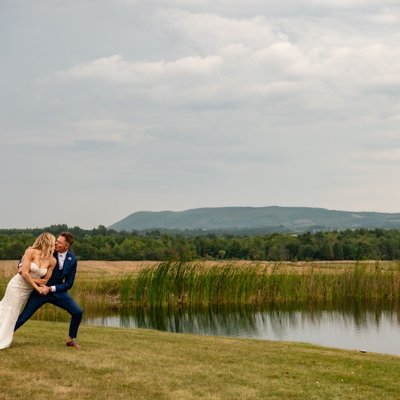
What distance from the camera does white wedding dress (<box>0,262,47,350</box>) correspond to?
29.8 feet

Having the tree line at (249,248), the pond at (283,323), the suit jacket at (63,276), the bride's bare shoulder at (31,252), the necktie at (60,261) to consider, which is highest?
the bride's bare shoulder at (31,252)

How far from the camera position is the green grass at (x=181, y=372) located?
290 inches

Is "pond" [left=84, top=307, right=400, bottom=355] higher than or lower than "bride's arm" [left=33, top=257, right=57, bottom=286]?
lower

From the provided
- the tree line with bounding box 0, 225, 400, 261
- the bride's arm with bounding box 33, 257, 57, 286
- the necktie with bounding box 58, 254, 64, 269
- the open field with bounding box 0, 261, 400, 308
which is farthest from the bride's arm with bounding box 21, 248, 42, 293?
the tree line with bounding box 0, 225, 400, 261

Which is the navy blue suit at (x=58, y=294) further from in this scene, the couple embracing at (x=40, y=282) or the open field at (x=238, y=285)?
the open field at (x=238, y=285)

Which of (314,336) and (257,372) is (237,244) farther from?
(257,372)

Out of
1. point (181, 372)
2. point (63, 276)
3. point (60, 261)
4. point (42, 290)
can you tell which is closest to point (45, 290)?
point (42, 290)

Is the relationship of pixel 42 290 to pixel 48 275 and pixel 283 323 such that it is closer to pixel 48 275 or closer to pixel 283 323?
pixel 48 275

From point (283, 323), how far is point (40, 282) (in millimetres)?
12379

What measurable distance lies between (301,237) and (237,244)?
4.86 metres

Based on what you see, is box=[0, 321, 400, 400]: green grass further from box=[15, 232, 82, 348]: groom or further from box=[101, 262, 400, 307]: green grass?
box=[101, 262, 400, 307]: green grass

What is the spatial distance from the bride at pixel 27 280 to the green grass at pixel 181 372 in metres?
0.32

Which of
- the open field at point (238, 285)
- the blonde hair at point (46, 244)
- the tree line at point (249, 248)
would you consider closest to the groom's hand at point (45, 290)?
the blonde hair at point (46, 244)

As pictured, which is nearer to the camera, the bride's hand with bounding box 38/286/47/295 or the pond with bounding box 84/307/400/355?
the bride's hand with bounding box 38/286/47/295
